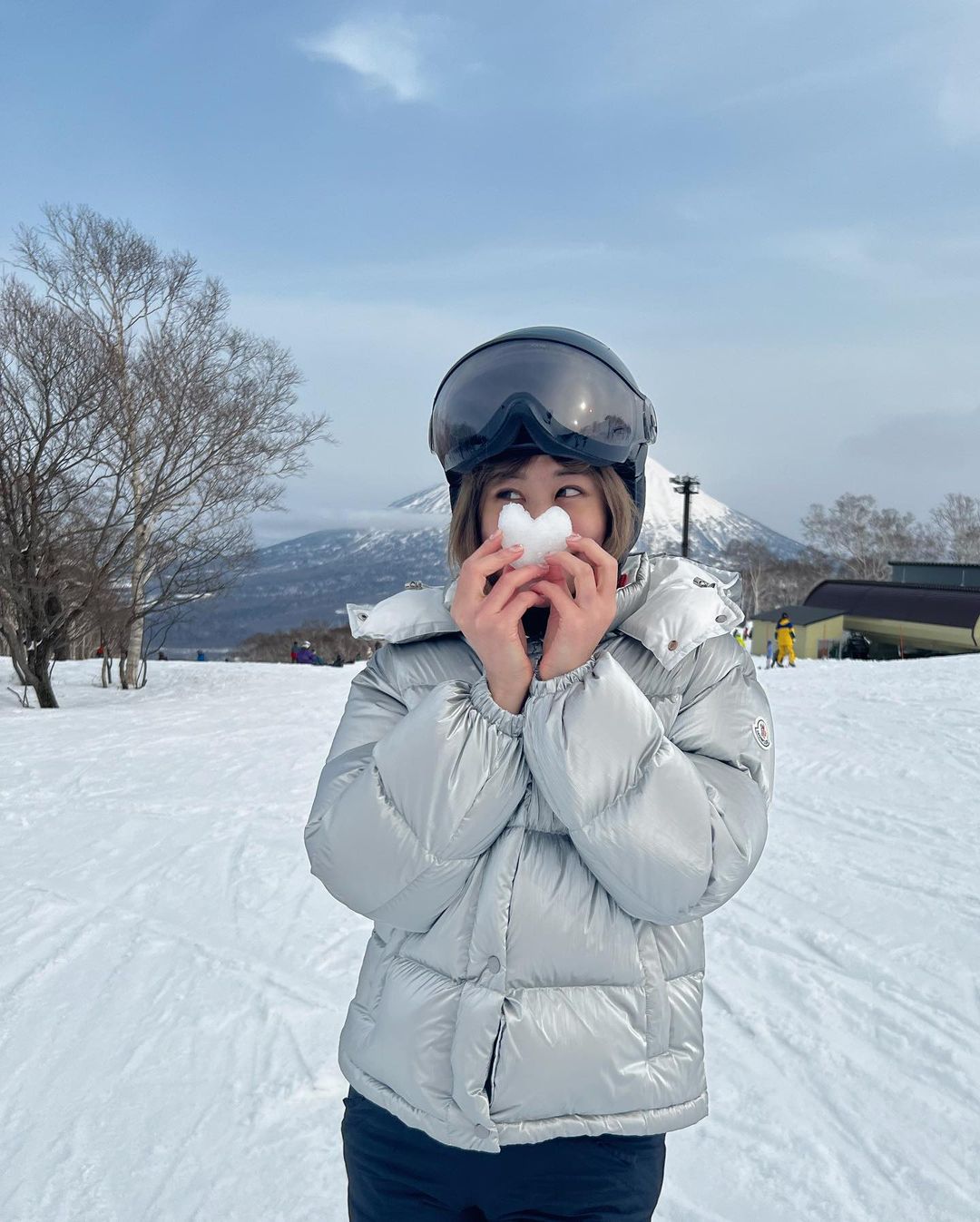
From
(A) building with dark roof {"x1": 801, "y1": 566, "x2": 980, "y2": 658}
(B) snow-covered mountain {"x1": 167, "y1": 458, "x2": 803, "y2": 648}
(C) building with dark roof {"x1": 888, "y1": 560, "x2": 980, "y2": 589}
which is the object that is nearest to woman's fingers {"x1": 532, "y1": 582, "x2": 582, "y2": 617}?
(A) building with dark roof {"x1": 801, "y1": 566, "x2": 980, "y2": 658}

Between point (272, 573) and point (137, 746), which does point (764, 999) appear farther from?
point (272, 573)

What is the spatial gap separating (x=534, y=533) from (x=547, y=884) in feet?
1.78

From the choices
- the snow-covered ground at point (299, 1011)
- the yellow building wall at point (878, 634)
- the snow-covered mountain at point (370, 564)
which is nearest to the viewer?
the snow-covered ground at point (299, 1011)

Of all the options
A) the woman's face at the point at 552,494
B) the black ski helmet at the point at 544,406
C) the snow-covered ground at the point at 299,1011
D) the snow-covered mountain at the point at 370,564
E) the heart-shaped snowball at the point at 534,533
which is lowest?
the snow-covered ground at the point at 299,1011

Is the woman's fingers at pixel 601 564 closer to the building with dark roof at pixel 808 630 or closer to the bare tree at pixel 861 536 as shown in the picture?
the building with dark roof at pixel 808 630

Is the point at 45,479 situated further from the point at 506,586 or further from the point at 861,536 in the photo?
the point at 861,536

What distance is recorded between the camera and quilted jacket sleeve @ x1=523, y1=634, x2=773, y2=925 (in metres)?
1.16

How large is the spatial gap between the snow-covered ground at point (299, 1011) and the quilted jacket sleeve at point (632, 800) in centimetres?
185

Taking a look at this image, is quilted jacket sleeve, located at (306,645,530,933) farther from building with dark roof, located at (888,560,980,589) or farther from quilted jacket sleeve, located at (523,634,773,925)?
building with dark roof, located at (888,560,980,589)

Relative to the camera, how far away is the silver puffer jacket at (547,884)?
46.1 inches

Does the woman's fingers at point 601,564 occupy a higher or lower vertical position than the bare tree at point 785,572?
lower

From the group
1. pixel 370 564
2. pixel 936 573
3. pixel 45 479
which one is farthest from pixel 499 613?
pixel 370 564

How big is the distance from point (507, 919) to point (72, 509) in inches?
514

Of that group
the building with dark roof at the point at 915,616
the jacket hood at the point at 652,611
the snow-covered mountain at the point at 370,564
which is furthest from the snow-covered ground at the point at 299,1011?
the snow-covered mountain at the point at 370,564
